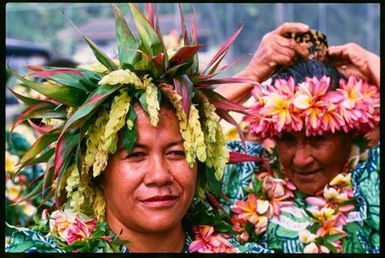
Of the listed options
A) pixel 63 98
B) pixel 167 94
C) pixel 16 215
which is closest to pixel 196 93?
pixel 167 94

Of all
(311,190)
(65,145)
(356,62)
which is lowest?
(311,190)

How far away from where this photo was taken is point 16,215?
A: 5.64m

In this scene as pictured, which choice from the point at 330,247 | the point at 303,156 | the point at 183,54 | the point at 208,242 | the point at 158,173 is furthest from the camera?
the point at 303,156

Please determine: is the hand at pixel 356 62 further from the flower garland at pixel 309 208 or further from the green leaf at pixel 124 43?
the green leaf at pixel 124 43

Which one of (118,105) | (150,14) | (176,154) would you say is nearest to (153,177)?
(176,154)

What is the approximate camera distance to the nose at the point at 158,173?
360 cm

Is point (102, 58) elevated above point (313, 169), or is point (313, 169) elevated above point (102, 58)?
point (102, 58)

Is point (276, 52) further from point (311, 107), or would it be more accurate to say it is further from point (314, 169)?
point (314, 169)

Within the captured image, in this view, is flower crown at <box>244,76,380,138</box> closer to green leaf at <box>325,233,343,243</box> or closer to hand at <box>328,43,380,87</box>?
hand at <box>328,43,380,87</box>

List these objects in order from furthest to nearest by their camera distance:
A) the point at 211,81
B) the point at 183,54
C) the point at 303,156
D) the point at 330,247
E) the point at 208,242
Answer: the point at 303,156 < the point at 330,247 < the point at 208,242 < the point at 211,81 < the point at 183,54

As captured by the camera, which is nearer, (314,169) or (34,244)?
(34,244)

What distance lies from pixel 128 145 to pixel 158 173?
5.7 inches

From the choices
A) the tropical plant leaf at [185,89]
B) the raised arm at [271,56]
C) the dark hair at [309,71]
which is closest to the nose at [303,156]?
the dark hair at [309,71]

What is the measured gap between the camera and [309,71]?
4988mm
